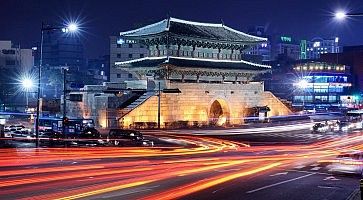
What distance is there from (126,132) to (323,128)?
2183cm

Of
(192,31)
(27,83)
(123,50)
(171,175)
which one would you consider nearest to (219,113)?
(192,31)

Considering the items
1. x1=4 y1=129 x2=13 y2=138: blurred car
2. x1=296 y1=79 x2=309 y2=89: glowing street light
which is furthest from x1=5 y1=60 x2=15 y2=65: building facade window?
x1=296 y1=79 x2=309 y2=89: glowing street light

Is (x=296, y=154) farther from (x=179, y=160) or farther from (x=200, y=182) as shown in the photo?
(x=200, y=182)

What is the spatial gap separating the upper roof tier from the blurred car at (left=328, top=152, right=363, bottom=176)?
35088 mm

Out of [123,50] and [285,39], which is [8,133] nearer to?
[123,50]

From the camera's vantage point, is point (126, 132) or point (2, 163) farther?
point (126, 132)

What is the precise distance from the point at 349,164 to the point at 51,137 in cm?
2170

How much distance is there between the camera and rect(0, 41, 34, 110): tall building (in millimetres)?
82438

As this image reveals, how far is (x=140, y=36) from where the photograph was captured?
60.2 m

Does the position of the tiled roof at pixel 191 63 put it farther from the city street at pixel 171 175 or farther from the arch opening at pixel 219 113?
the city street at pixel 171 175

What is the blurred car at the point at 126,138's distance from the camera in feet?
117

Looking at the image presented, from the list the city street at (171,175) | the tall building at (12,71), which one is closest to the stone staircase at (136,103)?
the city street at (171,175)

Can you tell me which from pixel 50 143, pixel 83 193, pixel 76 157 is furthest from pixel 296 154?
pixel 83 193

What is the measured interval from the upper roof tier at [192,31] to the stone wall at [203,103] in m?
5.70
